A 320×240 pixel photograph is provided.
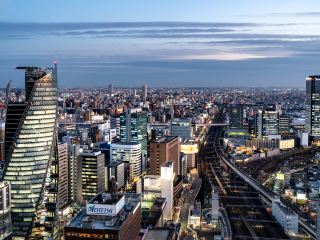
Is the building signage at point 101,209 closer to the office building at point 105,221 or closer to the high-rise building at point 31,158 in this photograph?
the office building at point 105,221

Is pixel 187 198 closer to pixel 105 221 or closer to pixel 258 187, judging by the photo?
pixel 258 187

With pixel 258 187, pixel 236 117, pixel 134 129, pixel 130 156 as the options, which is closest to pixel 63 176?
pixel 130 156

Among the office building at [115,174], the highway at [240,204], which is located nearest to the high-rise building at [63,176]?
the office building at [115,174]

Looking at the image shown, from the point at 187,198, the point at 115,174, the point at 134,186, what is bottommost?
the point at 187,198

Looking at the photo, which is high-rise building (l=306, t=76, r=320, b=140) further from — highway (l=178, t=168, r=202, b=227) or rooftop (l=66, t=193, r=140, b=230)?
rooftop (l=66, t=193, r=140, b=230)

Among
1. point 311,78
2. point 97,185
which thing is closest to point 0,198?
point 97,185
